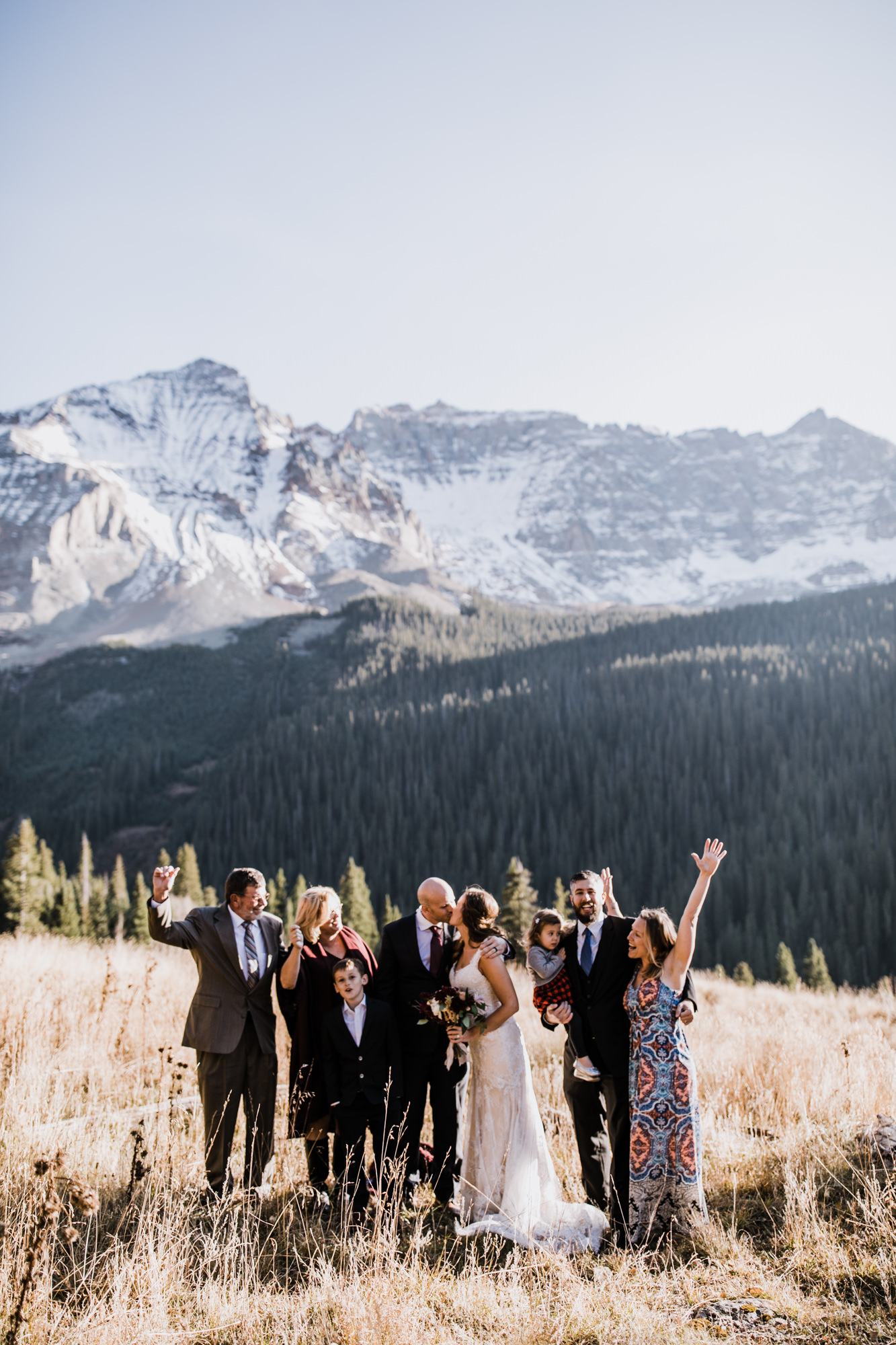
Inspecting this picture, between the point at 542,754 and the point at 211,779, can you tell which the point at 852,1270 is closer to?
the point at 542,754

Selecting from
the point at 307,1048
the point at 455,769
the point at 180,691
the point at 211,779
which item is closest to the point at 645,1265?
the point at 307,1048

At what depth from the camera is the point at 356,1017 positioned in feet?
19.3

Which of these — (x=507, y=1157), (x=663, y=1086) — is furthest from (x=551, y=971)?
(x=507, y=1157)

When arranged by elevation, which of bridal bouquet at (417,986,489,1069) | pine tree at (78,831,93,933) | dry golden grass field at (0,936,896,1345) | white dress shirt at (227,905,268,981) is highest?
white dress shirt at (227,905,268,981)

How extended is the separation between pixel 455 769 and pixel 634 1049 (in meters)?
93.8

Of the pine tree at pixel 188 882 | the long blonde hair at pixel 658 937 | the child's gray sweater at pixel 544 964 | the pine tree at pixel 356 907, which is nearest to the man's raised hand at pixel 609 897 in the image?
the child's gray sweater at pixel 544 964

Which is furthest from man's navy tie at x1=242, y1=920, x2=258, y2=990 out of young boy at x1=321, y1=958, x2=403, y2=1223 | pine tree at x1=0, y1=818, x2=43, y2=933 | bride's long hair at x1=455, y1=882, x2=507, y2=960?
→ pine tree at x1=0, y1=818, x2=43, y2=933

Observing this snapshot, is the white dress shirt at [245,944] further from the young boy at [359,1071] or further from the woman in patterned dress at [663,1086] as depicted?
the woman in patterned dress at [663,1086]

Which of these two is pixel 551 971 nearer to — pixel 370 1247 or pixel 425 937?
pixel 425 937

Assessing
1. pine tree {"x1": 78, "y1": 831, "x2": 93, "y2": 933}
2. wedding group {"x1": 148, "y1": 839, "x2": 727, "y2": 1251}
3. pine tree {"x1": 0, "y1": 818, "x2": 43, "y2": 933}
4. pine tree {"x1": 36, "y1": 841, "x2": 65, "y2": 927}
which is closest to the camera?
wedding group {"x1": 148, "y1": 839, "x2": 727, "y2": 1251}

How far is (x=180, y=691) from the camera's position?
140m

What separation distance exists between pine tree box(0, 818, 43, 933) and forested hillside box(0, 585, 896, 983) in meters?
43.6

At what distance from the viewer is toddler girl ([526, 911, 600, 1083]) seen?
19.1 feet

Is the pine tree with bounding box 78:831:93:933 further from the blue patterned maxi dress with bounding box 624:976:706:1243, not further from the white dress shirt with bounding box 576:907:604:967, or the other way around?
the blue patterned maxi dress with bounding box 624:976:706:1243
